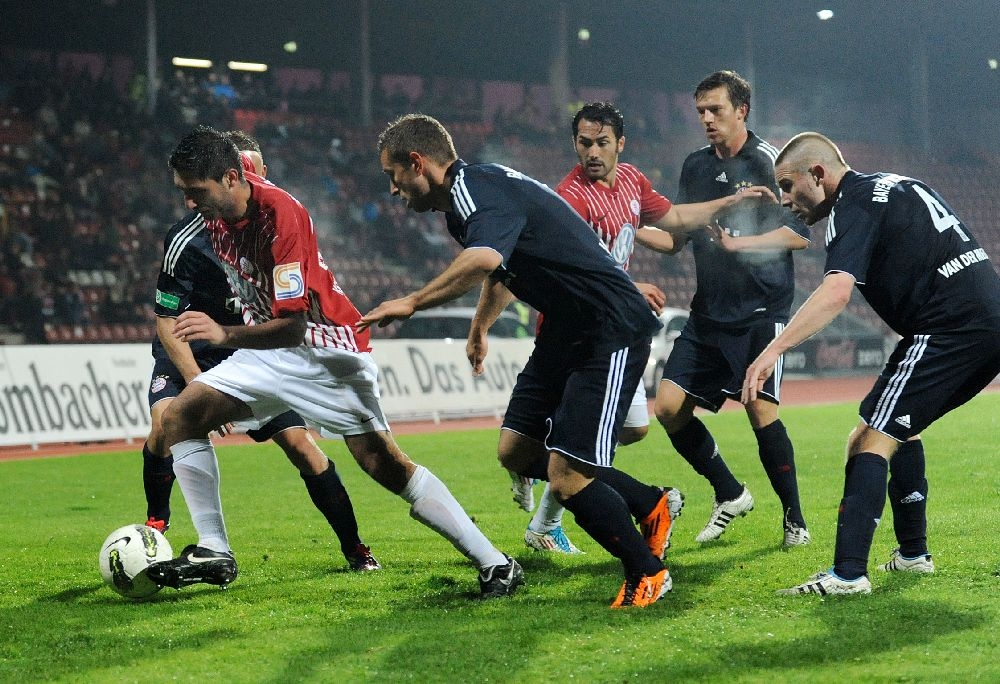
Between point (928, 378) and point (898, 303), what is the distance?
33cm

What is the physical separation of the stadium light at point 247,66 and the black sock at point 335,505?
29273 millimetres

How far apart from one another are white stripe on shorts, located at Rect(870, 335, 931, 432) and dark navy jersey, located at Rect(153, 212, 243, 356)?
3255mm

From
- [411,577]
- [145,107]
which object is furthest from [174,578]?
[145,107]

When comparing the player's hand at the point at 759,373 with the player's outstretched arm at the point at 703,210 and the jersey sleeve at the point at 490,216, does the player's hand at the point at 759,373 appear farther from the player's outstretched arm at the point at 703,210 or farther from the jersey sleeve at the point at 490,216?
the player's outstretched arm at the point at 703,210

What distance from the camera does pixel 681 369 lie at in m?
6.97

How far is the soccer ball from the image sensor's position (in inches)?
210

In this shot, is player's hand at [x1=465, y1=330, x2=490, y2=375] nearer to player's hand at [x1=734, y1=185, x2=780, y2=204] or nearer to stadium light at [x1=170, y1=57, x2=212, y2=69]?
player's hand at [x1=734, y1=185, x2=780, y2=204]

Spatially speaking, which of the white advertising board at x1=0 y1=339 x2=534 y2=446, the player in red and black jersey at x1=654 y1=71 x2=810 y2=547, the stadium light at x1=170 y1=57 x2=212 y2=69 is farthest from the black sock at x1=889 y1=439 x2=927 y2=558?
the stadium light at x1=170 y1=57 x2=212 y2=69

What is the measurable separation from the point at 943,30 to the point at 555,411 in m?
38.9

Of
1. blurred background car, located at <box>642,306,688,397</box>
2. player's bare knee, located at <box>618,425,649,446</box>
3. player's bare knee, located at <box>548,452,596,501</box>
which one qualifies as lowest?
blurred background car, located at <box>642,306,688,397</box>

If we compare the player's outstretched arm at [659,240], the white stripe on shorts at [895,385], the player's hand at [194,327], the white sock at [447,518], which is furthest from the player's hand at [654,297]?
the player's hand at [194,327]

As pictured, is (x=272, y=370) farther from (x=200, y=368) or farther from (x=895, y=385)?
(x=895, y=385)

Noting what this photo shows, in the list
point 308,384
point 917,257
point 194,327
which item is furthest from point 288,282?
point 917,257

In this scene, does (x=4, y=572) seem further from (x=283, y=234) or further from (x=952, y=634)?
(x=952, y=634)
